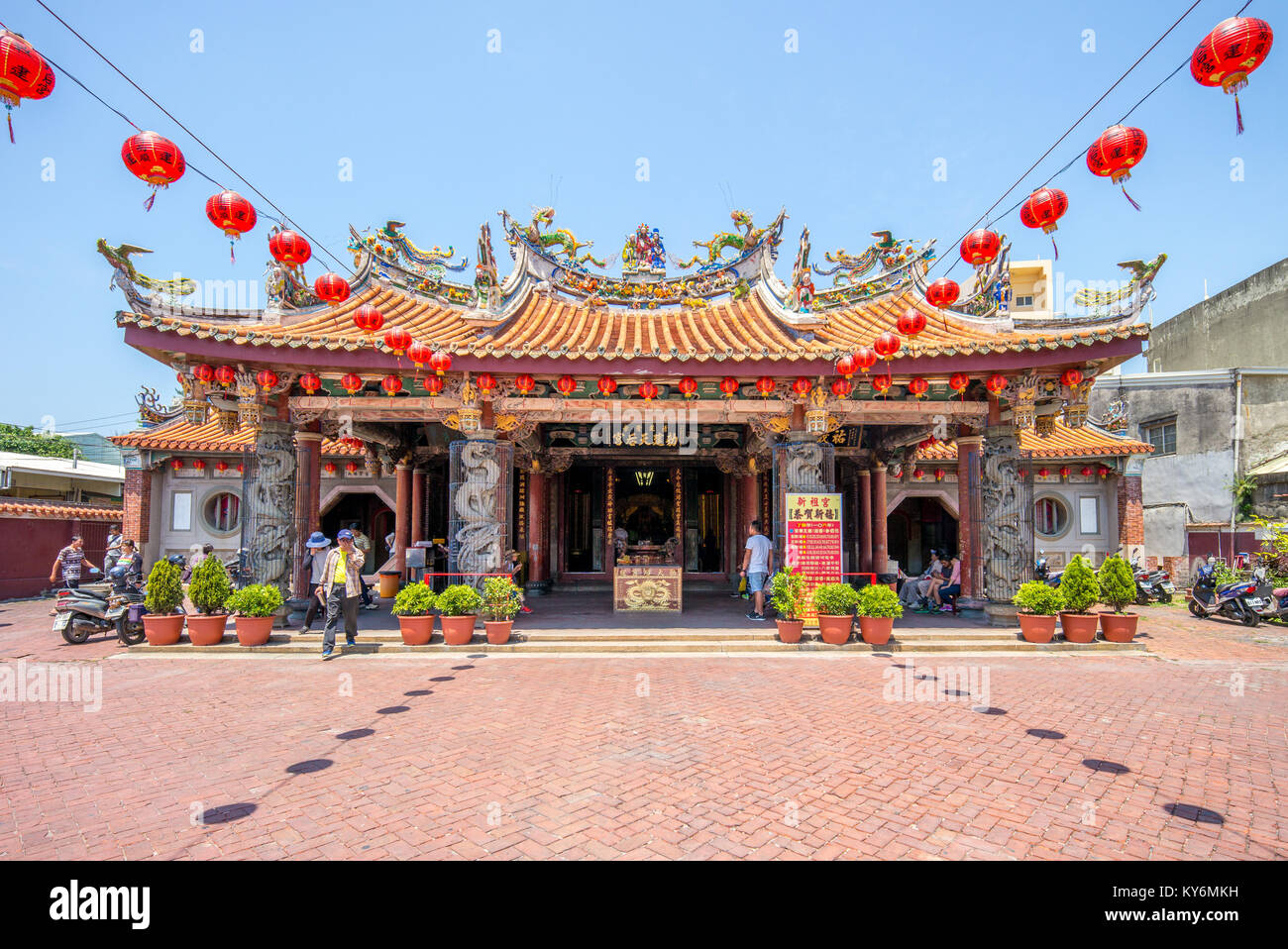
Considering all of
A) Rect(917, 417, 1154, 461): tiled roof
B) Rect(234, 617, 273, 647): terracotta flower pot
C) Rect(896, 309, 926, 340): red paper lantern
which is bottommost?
Rect(234, 617, 273, 647): terracotta flower pot

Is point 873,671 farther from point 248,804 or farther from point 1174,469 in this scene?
point 1174,469

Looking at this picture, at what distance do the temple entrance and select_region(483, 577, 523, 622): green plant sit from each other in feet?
51.3

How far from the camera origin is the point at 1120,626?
330 inches

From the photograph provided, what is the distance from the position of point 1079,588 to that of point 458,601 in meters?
8.64

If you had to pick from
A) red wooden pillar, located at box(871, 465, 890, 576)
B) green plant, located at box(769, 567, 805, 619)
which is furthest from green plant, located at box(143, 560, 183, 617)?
red wooden pillar, located at box(871, 465, 890, 576)

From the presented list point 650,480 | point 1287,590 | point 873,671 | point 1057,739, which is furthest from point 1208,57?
point 650,480

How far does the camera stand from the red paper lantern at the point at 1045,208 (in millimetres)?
6605

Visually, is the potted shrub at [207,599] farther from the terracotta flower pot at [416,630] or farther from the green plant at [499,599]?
the green plant at [499,599]

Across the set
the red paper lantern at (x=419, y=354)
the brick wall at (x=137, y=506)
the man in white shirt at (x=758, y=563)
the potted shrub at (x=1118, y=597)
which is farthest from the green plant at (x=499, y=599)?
the brick wall at (x=137, y=506)

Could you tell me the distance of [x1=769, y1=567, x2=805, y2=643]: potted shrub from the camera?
27.3 feet

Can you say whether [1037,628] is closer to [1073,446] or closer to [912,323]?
[912,323]

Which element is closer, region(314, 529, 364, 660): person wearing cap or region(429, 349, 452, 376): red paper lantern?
region(314, 529, 364, 660): person wearing cap

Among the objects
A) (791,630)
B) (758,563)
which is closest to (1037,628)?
(791,630)

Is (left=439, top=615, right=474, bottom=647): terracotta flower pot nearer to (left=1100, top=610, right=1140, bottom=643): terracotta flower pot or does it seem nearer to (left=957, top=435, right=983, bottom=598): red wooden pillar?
(left=957, top=435, right=983, bottom=598): red wooden pillar
